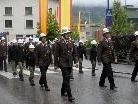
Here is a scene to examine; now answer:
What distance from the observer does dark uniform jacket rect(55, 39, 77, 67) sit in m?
13.7

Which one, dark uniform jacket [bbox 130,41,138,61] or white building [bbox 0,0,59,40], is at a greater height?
white building [bbox 0,0,59,40]

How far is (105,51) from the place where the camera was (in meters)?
16.3

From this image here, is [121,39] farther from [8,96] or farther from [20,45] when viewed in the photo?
[8,96]

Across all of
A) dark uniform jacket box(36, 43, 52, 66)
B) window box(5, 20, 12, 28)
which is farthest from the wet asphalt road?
window box(5, 20, 12, 28)

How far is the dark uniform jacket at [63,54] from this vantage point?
1367cm

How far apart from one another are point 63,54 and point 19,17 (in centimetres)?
7705

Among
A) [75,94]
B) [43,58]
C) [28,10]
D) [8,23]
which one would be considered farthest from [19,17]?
[75,94]

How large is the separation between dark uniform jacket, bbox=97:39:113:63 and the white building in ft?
239

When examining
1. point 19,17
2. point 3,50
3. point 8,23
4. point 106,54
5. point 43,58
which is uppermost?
point 19,17

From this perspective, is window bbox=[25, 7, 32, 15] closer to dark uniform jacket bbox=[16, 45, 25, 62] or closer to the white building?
the white building

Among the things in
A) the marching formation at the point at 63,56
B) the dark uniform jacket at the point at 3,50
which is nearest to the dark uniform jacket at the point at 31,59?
the marching formation at the point at 63,56

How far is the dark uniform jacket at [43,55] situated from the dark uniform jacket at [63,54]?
2.36 meters

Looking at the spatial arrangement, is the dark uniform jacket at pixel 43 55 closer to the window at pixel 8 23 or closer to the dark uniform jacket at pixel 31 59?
the dark uniform jacket at pixel 31 59

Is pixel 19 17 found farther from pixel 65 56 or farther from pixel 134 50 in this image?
pixel 65 56
